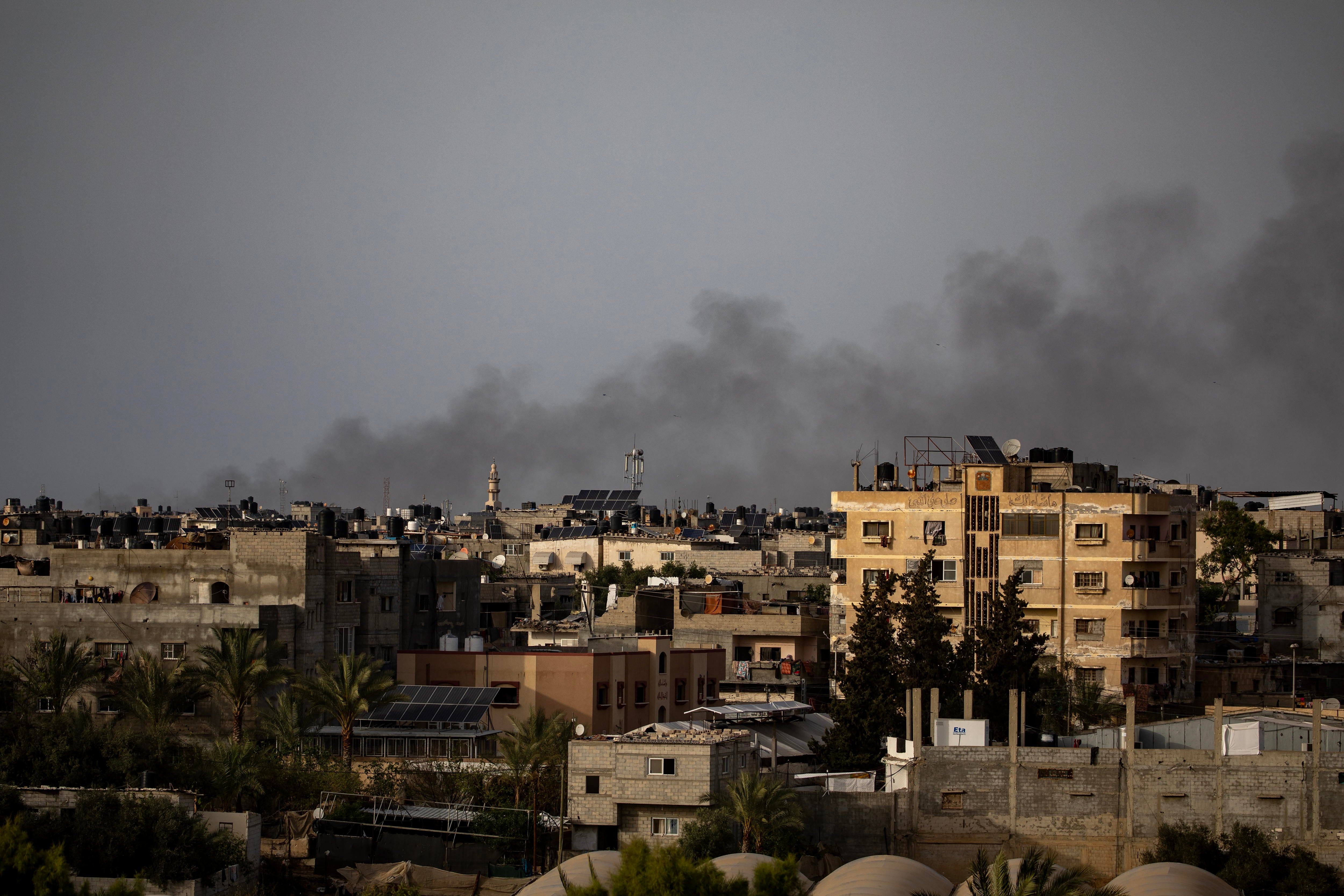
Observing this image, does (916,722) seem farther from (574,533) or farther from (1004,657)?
(574,533)

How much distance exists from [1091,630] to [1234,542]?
28.7m

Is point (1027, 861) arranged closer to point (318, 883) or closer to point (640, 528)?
point (318, 883)

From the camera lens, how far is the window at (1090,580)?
70688 mm

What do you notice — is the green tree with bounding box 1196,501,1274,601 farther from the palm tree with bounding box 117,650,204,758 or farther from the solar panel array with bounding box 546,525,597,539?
the palm tree with bounding box 117,650,204,758

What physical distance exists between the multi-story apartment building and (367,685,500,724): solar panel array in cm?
1848

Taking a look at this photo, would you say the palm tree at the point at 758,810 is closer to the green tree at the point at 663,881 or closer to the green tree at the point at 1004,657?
the green tree at the point at 663,881

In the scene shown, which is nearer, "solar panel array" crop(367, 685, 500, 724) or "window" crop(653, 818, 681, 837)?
"window" crop(653, 818, 681, 837)

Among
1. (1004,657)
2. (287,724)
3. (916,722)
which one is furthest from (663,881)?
(1004,657)

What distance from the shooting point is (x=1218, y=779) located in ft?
161

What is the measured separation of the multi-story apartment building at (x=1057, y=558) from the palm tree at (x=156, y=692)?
86.1ft

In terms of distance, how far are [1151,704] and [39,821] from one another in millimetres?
41301

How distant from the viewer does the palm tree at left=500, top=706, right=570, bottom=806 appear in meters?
50.2

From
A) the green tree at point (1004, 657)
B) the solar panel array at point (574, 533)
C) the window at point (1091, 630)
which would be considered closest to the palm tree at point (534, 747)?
the green tree at point (1004, 657)

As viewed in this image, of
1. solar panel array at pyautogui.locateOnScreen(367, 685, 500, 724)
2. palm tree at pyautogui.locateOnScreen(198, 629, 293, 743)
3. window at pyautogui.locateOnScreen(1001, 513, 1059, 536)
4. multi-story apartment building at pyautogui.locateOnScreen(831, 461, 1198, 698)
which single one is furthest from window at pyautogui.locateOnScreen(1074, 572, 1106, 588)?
palm tree at pyautogui.locateOnScreen(198, 629, 293, 743)
